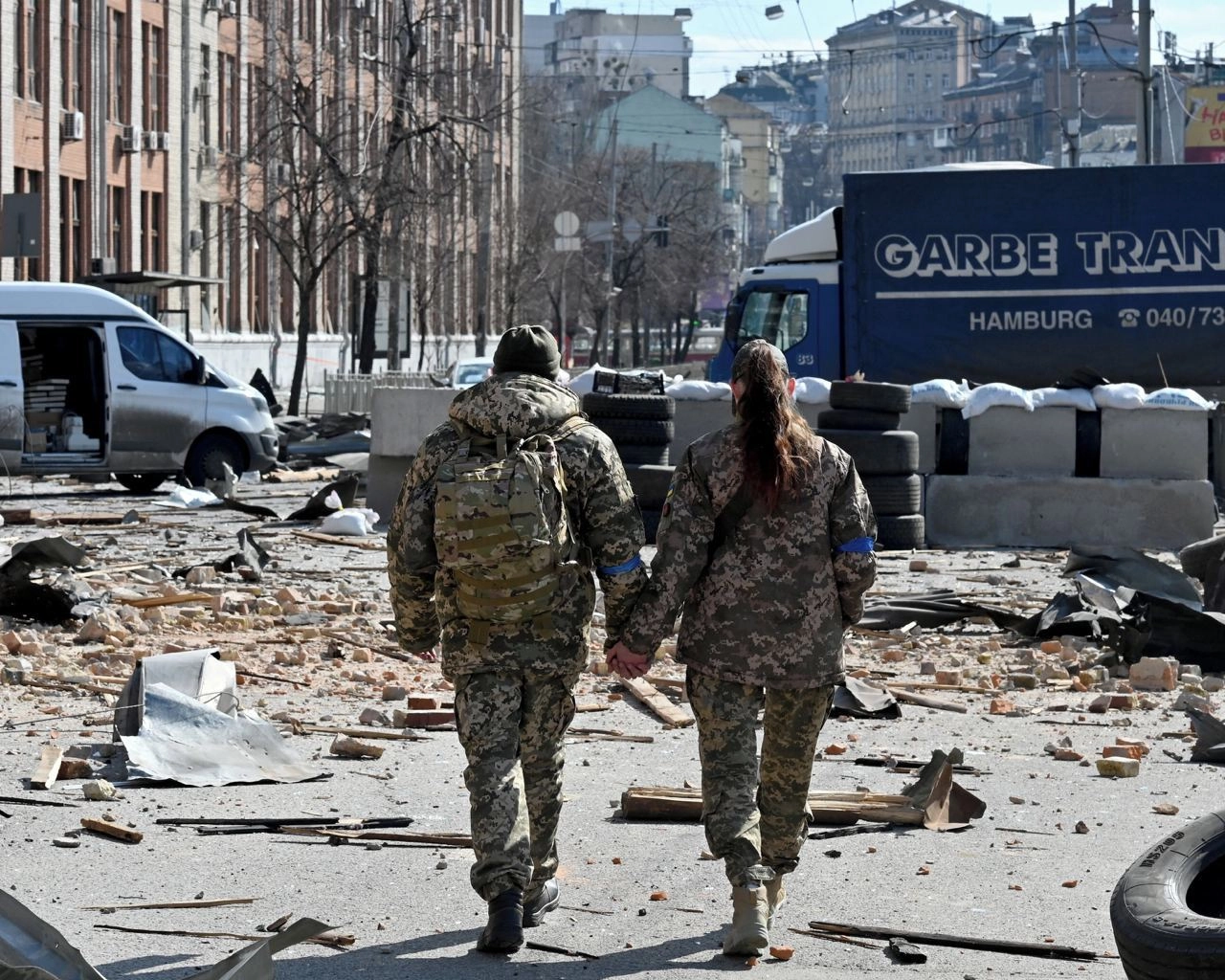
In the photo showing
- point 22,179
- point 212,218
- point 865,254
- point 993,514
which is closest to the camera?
point 993,514

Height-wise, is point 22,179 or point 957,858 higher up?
point 22,179

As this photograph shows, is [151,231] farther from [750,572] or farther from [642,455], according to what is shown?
[750,572]

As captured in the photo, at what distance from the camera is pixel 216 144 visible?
2008 inches

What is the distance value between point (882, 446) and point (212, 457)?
31.3 feet

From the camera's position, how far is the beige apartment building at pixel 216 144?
39844 millimetres

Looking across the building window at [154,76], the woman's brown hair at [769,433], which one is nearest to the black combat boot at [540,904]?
the woman's brown hair at [769,433]

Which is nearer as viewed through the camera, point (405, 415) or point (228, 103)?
point (405, 415)

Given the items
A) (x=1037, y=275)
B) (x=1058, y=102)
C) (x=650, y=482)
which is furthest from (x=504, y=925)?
(x=1058, y=102)

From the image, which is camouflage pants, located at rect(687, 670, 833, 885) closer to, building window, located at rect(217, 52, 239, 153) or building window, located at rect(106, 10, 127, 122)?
building window, located at rect(106, 10, 127, 122)

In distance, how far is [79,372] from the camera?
75.8ft

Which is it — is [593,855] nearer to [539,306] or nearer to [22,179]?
[22,179]

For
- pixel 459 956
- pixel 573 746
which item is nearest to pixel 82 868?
pixel 459 956

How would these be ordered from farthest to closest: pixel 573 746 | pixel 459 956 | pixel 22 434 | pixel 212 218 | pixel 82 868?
1. pixel 212 218
2. pixel 22 434
3. pixel 573 746
4. pixel 82 868
5. pixel 459 956

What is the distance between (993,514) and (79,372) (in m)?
11.1
